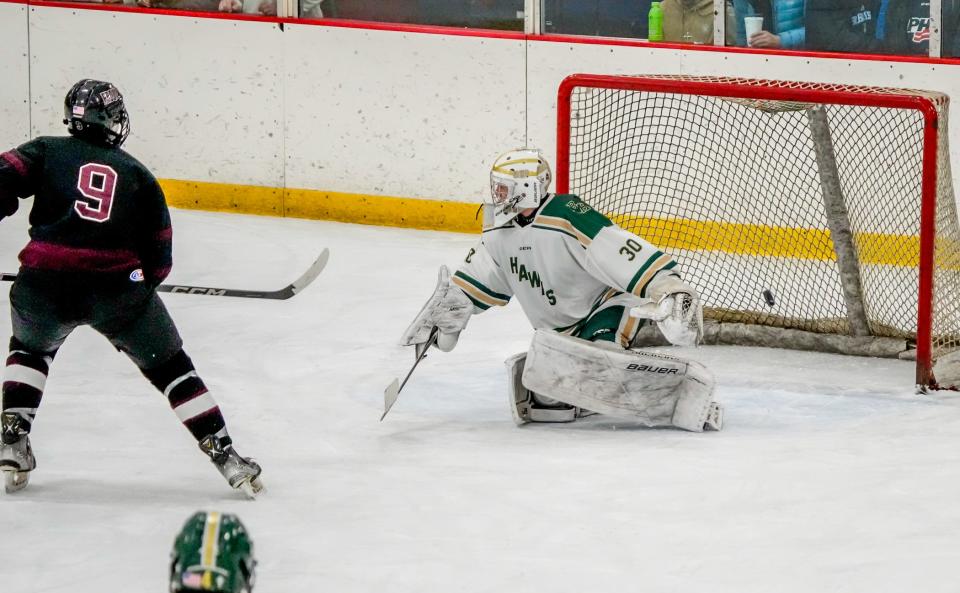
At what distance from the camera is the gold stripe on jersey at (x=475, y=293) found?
15.0 feet

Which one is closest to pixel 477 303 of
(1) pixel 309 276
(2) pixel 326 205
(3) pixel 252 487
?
(3) pixel 252 487

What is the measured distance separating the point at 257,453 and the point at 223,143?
3.86 meters

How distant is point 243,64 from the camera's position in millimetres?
7820

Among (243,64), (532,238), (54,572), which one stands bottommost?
(54,572)

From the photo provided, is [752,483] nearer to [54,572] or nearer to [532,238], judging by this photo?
[532,238]

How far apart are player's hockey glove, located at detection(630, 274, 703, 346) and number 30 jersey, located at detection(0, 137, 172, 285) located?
1263 millimetres

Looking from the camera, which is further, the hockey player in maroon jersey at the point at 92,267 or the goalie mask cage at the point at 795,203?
the goalie mask cage at the point at 795,203

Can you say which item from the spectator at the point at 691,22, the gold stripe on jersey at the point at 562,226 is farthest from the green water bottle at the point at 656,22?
the gold stripe on jersey at the point at 562,226

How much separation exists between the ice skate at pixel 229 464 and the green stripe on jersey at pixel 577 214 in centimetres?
113

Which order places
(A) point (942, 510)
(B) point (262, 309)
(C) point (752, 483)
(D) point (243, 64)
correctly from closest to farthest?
(A) point (942, 510), (C) point (752, 483), (B) point (262, 309), (D) point (243, 64)

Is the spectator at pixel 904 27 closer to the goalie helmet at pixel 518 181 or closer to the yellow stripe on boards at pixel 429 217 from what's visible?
the yellow stripe on boards at pixel 429 217

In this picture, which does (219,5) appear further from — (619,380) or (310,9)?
(619,380)

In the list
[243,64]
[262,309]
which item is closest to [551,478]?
[262,309]

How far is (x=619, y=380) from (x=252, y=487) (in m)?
1.09
